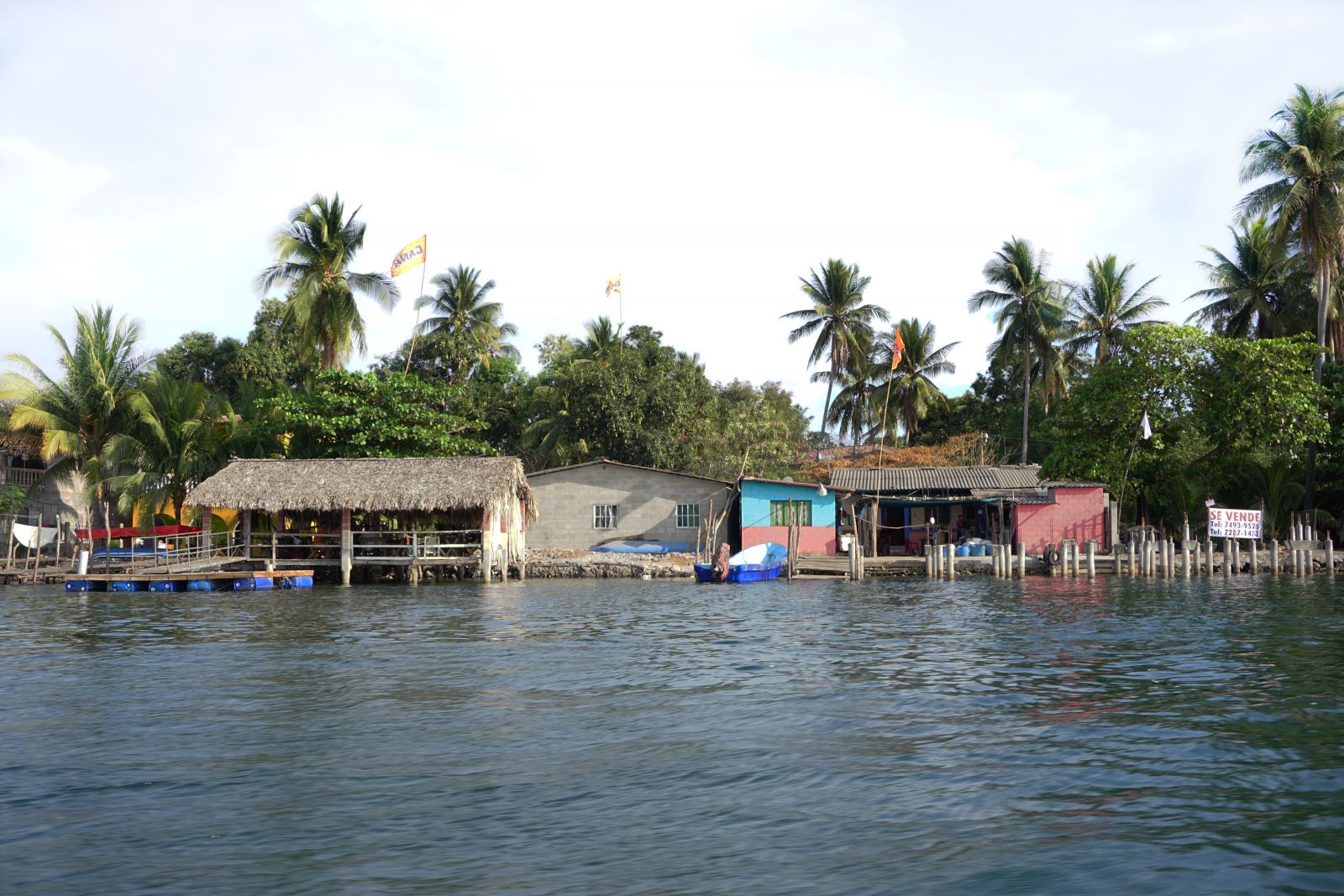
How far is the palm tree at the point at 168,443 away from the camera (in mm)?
39062

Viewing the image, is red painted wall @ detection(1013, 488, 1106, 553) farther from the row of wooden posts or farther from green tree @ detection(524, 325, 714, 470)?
green tree @ detection(524, 325, 714, 470)

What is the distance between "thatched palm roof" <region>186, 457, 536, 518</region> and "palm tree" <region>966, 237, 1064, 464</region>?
2697cm

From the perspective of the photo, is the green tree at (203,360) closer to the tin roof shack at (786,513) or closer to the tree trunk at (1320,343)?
the tin roof shack at (786,513)

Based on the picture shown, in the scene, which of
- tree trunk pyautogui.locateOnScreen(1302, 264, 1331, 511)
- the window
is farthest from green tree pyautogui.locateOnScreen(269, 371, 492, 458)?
tree trunk pyautogui.locateOnScreen(1302, 264, 1331, 511)

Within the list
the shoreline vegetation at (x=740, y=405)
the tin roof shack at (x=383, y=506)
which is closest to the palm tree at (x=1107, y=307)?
the shoreline vegetation at (x=740, y=405)

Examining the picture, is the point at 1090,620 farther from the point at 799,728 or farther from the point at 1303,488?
the point at 1303,488

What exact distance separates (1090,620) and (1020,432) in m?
35.2

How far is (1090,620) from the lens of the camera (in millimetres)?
21547

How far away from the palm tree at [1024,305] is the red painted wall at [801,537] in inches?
530

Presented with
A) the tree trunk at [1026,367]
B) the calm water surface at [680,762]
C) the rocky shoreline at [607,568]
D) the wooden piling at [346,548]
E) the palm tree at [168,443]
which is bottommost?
the calm water surface at [680,762]

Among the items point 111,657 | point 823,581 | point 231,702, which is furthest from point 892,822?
point 823,581

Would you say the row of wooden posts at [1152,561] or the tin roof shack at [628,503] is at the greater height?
the tin roof shack at [628,503]

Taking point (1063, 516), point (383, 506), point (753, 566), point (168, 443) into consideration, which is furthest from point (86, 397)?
point (1063, 516)

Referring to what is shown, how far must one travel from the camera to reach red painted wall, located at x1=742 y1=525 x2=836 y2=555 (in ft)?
133
